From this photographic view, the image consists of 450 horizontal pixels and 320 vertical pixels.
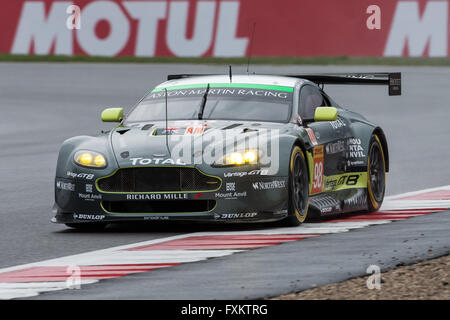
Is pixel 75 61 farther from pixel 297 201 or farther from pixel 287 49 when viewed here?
pixel 297 201

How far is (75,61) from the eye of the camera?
3891 centimetres

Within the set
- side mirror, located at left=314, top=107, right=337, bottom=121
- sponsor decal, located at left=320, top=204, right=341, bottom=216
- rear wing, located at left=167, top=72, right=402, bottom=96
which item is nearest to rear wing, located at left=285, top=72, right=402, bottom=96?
rear wing, located at left=167, top=72, right=402, bottom=96

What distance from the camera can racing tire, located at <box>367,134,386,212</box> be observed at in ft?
39.7

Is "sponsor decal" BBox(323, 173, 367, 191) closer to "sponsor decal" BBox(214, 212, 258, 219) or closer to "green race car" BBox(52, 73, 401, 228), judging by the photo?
"green race car" BBox(52, 73, 401, 228)

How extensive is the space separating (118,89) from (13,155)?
1263 cm

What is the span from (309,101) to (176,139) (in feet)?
6.41

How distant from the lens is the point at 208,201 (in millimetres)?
10141

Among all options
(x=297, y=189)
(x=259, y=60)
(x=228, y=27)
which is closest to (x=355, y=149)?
(x=297, y=189)

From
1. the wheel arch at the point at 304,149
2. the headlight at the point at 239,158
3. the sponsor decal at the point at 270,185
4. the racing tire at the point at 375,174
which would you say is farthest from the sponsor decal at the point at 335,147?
the headlight at the point at 239,158

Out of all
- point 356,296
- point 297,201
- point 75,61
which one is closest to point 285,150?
point 297,201

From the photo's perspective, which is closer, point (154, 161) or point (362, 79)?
point (154, 161)

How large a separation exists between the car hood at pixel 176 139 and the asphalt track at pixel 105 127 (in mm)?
584

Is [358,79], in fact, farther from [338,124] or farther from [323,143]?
[323,143]

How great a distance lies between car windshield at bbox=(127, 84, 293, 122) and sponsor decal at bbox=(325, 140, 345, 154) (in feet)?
1.65
